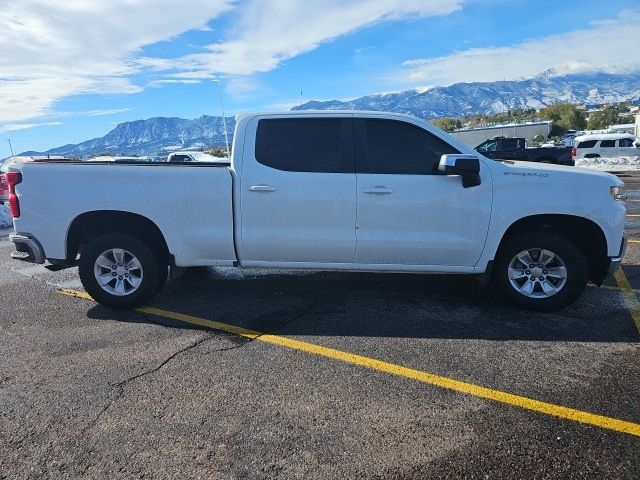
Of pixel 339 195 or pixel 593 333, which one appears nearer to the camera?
pixel 593 333

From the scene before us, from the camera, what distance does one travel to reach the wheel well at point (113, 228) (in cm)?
500

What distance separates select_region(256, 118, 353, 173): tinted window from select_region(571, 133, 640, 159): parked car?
26.2 m

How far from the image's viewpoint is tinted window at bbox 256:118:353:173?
4754 mm

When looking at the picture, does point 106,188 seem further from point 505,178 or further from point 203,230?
point 505,178

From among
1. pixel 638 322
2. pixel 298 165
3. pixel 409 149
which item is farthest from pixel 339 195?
pixel 638 322

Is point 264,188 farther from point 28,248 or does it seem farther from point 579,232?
point 579,232

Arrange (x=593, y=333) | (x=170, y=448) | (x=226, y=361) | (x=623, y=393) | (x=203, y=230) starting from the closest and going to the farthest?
(x=170, y=448), (x=623, y=393), (x=226, y=361), (x=593, y=333), (x=203, y=230)

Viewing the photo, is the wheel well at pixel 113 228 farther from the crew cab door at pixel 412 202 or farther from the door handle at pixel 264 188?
the crew cab door at pixel 412 202

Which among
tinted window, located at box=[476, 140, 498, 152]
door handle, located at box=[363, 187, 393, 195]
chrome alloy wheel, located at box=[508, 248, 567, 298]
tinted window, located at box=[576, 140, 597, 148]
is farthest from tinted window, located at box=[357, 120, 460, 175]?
tinted window, located at box=[576, 140, 597, 148]

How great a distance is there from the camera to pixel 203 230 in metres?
4.85

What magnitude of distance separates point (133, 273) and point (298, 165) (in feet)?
6.96

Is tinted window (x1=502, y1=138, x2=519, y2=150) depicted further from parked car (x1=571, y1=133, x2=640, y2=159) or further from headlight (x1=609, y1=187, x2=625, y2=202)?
headlight (x1=609, y1=187, x2=625, y2=202)

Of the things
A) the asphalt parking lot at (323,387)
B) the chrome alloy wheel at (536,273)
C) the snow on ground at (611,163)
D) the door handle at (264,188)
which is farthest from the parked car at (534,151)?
the door handle at (264,188)

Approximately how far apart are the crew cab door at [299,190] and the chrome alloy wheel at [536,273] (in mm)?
1658
